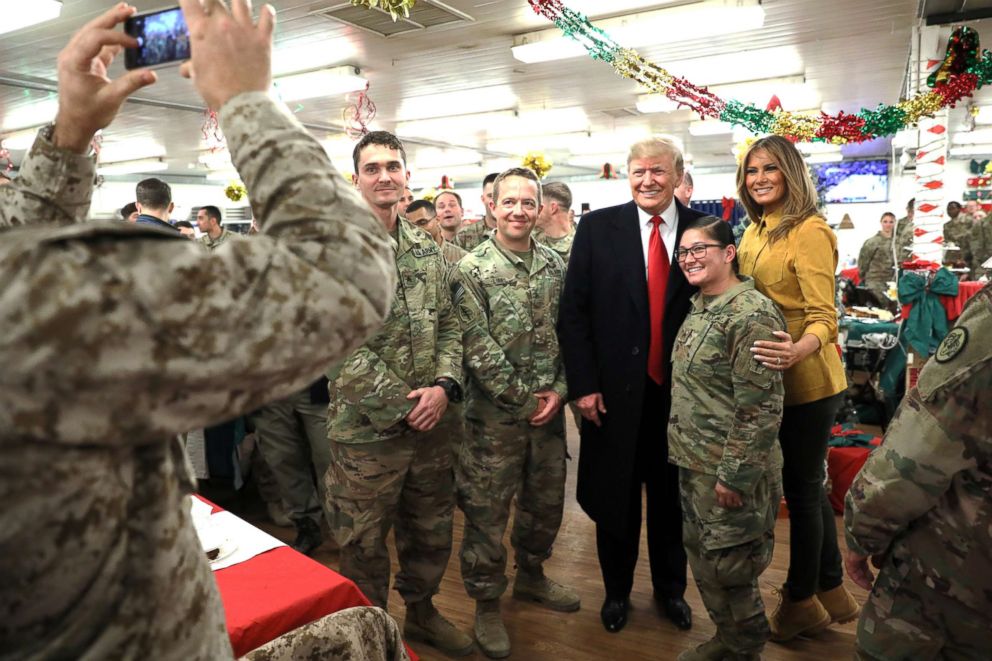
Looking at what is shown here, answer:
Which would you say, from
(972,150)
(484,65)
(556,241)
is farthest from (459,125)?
(972,150)

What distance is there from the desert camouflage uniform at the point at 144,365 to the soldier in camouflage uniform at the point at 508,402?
205cm

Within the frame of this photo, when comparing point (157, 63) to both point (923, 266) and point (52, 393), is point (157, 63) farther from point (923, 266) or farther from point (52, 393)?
point (923, 266)

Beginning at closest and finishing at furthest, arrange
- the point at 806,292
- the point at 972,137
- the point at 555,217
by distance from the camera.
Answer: the point at 806,292 < the point at 555,217 < the point at 972,137

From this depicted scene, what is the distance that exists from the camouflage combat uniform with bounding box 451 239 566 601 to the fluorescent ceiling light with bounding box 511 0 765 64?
113 inches

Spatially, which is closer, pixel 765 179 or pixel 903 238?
pixel 765 179

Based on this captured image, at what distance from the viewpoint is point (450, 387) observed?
2.49m

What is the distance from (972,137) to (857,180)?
9.56 ft

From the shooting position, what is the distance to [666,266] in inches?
105

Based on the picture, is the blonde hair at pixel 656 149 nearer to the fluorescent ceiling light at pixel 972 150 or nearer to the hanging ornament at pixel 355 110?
the hanging ornament at pixel 355 110

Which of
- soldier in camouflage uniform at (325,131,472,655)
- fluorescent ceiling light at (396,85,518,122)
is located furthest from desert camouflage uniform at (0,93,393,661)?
fluorescent ceiling light at (396,85,518,122)

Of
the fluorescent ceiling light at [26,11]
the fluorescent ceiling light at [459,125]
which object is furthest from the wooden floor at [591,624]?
the fluorescent ceiling light at [459,125]

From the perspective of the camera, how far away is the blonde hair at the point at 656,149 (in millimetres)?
2613

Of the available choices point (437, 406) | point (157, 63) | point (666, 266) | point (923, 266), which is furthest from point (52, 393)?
point (923, 266)

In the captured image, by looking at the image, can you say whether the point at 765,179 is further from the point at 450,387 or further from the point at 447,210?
the point at 447,210
